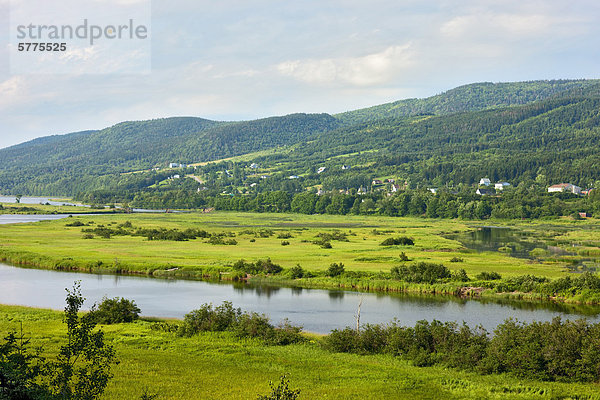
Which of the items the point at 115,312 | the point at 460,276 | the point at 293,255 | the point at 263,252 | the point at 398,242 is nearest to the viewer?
the point at 115,312

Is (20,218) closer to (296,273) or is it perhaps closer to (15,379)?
(296,273)

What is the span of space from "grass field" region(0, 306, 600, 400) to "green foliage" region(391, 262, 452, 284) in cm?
2432

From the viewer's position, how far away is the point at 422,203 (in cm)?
17712

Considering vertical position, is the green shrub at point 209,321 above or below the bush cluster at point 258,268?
below

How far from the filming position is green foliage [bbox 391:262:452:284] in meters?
56.1

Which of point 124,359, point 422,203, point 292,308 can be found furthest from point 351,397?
point 422,203

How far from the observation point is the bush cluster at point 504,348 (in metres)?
27.3

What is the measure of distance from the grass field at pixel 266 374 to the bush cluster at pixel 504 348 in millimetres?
823

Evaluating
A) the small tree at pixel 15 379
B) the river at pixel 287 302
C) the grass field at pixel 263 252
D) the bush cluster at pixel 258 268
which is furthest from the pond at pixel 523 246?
the small tree at pixel 15 379

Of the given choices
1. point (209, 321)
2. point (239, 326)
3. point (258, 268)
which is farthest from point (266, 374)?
point (258, 268)

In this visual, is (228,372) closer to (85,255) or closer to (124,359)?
(124,359)

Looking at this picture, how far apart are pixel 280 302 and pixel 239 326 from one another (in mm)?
13860

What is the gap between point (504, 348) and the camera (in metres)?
28.7

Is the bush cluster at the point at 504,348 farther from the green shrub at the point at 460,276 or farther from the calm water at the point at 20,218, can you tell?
the calm water at the point at 20,218
